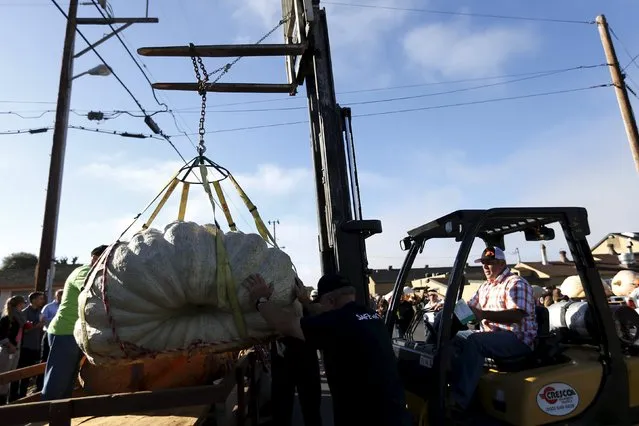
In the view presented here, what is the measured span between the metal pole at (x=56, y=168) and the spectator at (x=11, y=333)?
2.99 m

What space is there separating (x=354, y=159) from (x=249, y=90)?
58.5 inches

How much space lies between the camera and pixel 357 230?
160 inches

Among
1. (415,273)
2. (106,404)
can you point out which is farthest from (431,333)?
(415,273)

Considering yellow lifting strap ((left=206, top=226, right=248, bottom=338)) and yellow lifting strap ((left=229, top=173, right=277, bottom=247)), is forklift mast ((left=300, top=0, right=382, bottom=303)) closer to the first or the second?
yellow lifting strap ((left=229, top=173, right=277, bottom=247))

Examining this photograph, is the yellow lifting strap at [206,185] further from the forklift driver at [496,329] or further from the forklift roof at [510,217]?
the forklift driver at [496,329]

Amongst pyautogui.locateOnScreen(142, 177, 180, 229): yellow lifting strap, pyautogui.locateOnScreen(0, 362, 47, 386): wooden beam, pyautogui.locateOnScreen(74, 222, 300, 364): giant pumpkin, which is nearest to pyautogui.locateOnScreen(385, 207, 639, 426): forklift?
pyautogui.locateOnScreen(74, 222, 300, 364): giant pumpkin

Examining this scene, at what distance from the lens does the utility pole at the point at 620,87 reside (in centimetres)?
1406

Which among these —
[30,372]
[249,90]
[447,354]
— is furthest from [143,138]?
[447,354]

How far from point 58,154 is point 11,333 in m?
5.30

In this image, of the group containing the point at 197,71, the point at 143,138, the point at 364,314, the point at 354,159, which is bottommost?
the point at 364,314

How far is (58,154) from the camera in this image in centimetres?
1170

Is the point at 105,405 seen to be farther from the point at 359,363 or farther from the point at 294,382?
the point at 294,382

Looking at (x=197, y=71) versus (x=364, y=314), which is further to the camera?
(x=197, y=71)

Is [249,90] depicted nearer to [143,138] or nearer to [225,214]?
[225,214]
